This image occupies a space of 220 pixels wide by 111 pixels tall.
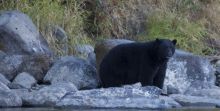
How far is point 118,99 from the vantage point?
8969 mm

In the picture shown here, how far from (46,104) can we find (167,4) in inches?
317

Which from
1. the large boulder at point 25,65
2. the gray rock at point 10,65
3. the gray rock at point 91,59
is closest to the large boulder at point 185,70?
the gray rock at point 91,59

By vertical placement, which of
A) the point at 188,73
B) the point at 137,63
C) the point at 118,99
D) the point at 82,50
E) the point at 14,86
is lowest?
the point at 188,73

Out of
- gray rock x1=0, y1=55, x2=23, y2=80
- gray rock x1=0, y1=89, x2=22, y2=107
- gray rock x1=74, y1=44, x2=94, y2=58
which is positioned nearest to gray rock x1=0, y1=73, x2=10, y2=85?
gray rock x1=0, y1=55, x2=23, y2=80

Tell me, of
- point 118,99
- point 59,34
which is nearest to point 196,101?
point 118,99

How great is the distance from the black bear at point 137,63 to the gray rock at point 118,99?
1.12m

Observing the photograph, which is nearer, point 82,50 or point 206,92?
point 206,92

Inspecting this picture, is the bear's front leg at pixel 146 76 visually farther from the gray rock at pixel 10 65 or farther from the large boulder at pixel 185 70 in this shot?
the gray rock at pixel 10 65

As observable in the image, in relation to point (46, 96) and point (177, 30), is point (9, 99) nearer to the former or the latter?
point (46, 96)

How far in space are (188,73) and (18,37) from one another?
2890 mm

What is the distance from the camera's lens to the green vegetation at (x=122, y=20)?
45.0 ft

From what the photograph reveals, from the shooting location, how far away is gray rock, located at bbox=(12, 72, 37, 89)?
1046 centimetres

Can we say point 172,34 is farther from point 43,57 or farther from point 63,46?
point 43,57

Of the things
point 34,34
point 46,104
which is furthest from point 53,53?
point 46,104
